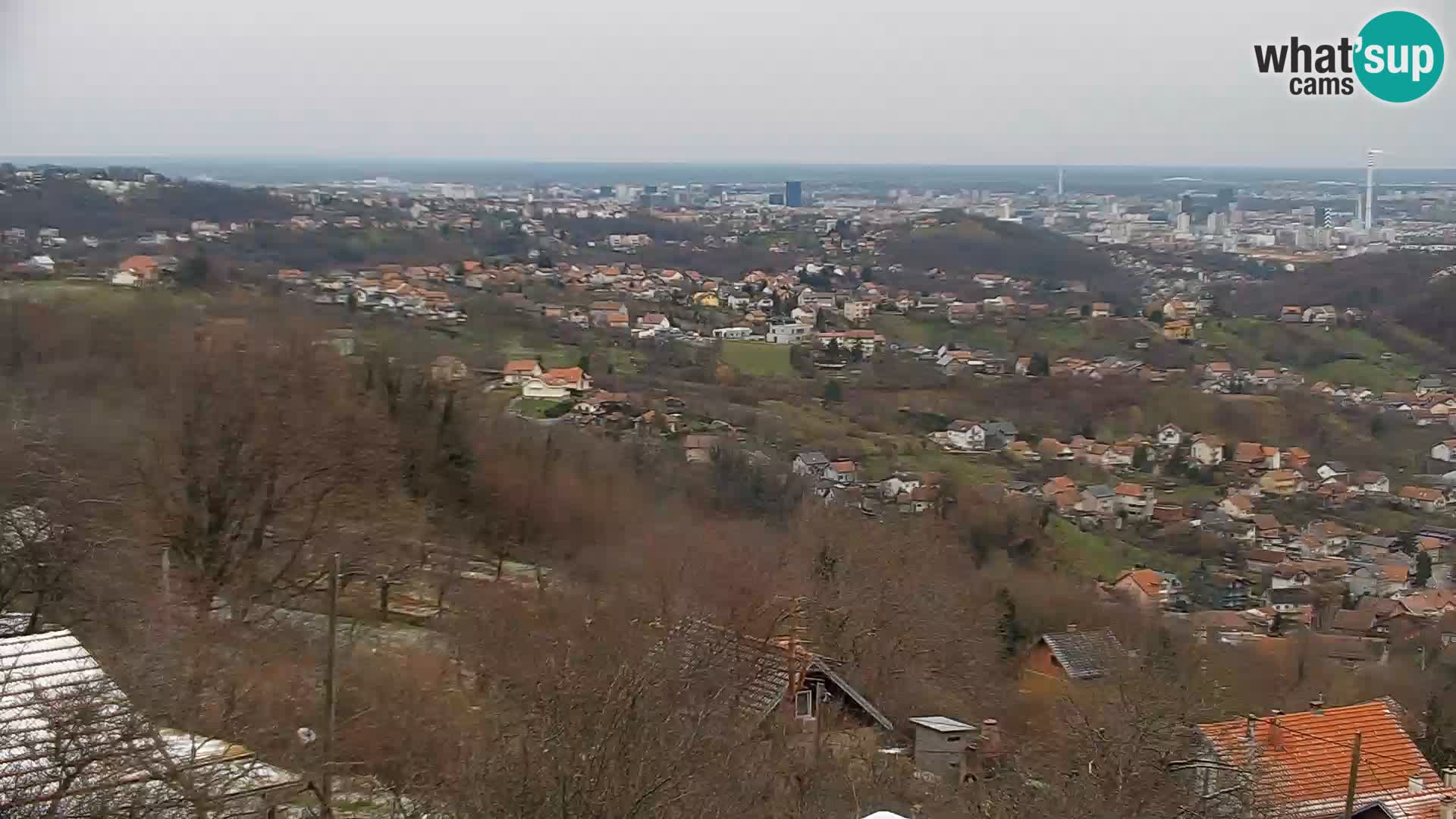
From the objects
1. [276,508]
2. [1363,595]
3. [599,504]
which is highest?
[276,508]

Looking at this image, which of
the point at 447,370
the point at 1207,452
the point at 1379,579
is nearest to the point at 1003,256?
the point at 1207,452

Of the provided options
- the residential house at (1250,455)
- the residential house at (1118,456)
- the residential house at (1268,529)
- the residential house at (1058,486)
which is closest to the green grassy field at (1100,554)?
the residential house at (1058,486)

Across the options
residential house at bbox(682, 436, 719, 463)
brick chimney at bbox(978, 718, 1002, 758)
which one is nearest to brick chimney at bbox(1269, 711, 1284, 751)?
brick chimney at bbox(978, 718, 1002, 758)

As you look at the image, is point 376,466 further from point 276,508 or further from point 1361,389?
point 1361,389

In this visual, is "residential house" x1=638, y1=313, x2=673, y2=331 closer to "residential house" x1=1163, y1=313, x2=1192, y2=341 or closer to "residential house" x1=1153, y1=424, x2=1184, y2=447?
"residential house" x1=1153, y1=424, x2=1184, y2=447

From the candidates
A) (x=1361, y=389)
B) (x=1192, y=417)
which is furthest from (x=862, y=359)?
(x=1361, y=389)

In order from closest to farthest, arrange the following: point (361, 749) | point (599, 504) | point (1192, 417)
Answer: point (361, 749), point (599, 504), point (1192, 417)

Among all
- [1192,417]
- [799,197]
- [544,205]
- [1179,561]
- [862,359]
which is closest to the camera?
[1179,561]

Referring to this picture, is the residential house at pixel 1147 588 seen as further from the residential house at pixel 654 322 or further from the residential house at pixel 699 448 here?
the residential house at pixel 654 322
